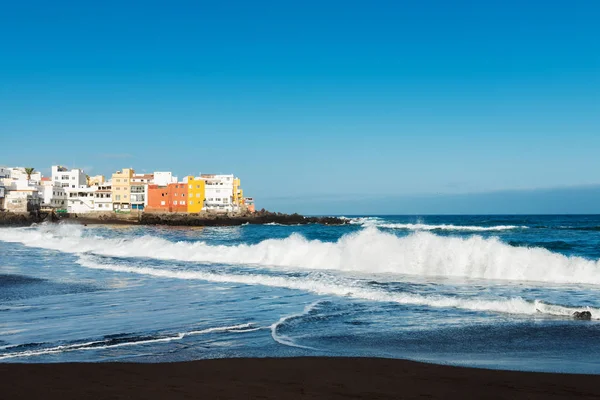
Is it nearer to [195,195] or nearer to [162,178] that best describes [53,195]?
[162,178]

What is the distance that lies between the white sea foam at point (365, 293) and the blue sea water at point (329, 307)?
0.11 feet

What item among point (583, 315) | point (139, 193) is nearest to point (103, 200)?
point (139, 193)

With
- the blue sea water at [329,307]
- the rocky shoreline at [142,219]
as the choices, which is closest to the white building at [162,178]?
the rocky shoreline at [142,219]

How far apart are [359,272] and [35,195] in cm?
9750

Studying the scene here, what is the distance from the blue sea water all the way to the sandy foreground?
45 centimetres

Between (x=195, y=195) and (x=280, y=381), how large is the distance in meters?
98.4

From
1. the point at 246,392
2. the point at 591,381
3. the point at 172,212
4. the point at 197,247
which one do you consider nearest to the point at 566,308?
the point at 591,381

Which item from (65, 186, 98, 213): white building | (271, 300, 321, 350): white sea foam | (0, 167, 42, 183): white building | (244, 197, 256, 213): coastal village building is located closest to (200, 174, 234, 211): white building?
(244, 197, 256, 213): coastal village building

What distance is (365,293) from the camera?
12.5m

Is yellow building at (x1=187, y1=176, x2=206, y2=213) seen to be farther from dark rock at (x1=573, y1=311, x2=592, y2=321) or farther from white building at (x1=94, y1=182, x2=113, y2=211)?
dark rock at (x1=573, y1=311, x2=592, y2=321)

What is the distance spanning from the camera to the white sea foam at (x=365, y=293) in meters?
10.1

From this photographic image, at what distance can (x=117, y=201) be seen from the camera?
104 metres

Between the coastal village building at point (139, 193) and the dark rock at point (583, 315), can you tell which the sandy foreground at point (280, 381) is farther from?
the coastal village building at point (139, 193)

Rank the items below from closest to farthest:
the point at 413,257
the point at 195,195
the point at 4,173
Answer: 1. the point at 413,257
2. the point at 195,195
3. the point at 4,173
